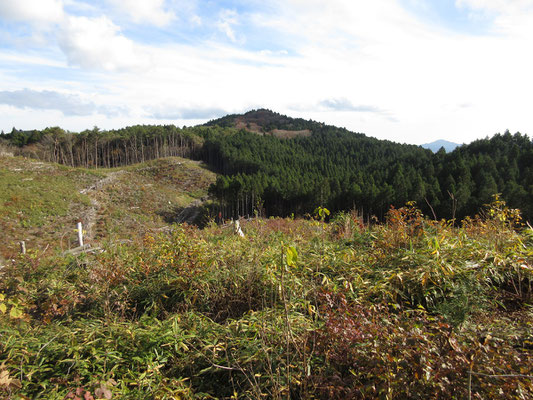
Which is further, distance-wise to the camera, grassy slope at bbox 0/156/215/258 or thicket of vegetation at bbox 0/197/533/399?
grassy slope at bbox 0/156/215/258

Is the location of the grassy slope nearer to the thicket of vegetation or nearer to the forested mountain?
the forested mountain

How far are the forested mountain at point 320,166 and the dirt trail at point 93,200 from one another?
14.1 metres

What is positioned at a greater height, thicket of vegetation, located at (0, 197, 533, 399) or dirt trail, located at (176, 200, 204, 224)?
thicket of vegetation, located at (0, 197, 533, 399)

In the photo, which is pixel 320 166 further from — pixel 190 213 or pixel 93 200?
pixel 93 200

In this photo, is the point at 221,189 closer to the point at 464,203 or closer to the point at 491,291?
the point at 464,203

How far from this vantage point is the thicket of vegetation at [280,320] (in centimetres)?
177

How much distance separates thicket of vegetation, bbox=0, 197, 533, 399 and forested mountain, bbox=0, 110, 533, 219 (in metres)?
9.43

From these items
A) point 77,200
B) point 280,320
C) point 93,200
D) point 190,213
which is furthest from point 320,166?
point 280,320

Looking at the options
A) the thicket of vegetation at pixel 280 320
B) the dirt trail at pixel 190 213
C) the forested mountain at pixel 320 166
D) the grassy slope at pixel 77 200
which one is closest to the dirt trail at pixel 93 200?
the grassy slope at pixel 77 200

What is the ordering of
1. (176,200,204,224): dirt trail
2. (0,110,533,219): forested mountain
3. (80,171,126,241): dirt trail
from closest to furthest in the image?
(80,171,126,241): dirt trail → (0,110,533,219): forested mountain → (176,200,204,224): dirt trail

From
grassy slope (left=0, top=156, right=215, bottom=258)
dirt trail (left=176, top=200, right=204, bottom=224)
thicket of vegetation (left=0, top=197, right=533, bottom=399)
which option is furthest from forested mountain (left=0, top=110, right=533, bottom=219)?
thicket of vegetation (left=0, top=197, right=533, bottom=399)

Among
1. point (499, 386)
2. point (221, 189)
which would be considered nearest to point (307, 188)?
point (221, 189)

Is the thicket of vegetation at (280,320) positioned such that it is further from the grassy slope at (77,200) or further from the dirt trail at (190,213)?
the dirt trail at (190,213)

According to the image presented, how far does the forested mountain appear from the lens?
33.5 meters
